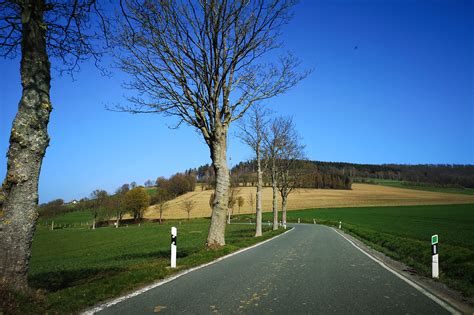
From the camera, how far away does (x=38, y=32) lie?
599cm

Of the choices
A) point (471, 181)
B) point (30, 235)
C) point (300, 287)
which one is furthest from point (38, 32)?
point (471, 181)

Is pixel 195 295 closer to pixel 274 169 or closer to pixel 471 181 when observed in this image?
pixel 274 169

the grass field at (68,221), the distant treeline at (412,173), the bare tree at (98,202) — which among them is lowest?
the grass field at (68,221)

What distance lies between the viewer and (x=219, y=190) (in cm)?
1329

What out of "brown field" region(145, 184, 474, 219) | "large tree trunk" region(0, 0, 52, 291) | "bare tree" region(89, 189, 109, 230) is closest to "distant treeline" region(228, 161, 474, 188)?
"brown field" region(145, 184, 474, 219)

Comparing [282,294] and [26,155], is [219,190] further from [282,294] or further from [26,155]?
[26,155]

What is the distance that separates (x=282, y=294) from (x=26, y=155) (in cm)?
496

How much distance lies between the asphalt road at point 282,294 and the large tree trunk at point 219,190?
437 cm

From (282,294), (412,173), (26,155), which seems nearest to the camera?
(26,155)

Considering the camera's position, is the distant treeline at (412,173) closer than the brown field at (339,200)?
No

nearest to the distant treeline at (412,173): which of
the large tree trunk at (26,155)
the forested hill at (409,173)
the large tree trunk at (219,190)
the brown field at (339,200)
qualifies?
the forested hill at (409,173)

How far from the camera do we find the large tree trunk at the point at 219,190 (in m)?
13.0

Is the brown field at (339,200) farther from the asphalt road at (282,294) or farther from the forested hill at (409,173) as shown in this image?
the asphalt road at (282,294)

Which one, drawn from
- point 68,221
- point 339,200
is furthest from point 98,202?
point 339,200
